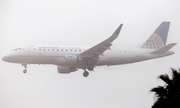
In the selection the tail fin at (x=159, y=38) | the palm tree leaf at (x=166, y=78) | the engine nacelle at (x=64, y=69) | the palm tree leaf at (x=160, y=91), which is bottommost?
the palm tree leaf at (x=160, y=91)

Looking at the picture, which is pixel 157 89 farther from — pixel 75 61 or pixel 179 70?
pixel 75 61

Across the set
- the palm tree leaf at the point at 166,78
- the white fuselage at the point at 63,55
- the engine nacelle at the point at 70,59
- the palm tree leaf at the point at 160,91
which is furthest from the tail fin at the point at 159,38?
the palm tree leaf at the point at 160,91

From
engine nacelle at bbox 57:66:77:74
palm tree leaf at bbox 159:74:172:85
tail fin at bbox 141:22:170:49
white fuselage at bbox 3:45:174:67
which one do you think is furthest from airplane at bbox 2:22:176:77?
palm tree leaf at bbox 159:74:172:85

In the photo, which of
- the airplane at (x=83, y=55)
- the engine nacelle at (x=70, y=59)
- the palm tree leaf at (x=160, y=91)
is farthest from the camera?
the airplane at (x=83, y=55)

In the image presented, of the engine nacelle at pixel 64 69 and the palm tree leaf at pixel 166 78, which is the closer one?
the palm tree leaf at pixel 166 78

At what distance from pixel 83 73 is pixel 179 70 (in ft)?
88.6

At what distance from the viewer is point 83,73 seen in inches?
1752

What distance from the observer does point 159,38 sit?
47.3 meters

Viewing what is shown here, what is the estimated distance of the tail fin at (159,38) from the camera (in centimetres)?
Result: 4595

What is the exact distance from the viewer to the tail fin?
45950 mm

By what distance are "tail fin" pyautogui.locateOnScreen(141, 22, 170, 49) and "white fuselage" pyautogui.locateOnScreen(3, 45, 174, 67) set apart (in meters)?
2.87

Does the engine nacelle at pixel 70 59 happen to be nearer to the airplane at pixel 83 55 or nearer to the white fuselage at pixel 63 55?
the airplane at pixel 83 55

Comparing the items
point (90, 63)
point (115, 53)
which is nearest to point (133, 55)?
point (115, 53)

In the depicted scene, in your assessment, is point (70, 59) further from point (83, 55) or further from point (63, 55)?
point (83, 55)
